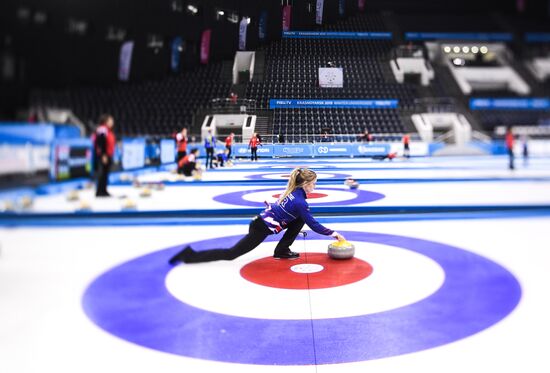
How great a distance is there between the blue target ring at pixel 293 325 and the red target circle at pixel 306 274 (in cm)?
54

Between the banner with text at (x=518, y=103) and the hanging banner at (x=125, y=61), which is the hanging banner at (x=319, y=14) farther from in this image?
the hanging banner at (x=125, y=61)

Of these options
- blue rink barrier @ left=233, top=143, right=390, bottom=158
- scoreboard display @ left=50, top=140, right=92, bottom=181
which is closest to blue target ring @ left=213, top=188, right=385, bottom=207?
blue rink barrier @ left=233, top=143, right=390, bottom=158

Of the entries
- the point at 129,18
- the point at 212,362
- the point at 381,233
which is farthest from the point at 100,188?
the point at 212,362

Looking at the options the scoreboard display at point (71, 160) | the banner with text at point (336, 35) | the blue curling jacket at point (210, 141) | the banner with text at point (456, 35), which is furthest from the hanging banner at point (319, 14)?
the scoreboard display at point (71, 160)

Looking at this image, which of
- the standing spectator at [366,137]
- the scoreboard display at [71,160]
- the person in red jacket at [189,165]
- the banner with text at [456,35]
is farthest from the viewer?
the scoreboard display at [71,160]

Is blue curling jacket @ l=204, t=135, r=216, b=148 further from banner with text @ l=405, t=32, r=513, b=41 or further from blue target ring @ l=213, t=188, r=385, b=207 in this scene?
banner with text @ l=405, t=32, r=513, b=41

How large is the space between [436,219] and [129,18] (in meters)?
4.16

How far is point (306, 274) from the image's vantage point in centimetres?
282

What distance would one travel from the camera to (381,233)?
4.12m

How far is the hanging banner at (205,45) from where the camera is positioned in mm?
3602

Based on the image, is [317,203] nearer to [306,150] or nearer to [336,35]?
[306,150]

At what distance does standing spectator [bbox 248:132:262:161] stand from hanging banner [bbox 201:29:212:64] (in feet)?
2.90

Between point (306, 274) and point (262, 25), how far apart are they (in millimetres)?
2127

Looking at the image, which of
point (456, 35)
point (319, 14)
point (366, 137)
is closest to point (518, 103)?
point (456, 35)
